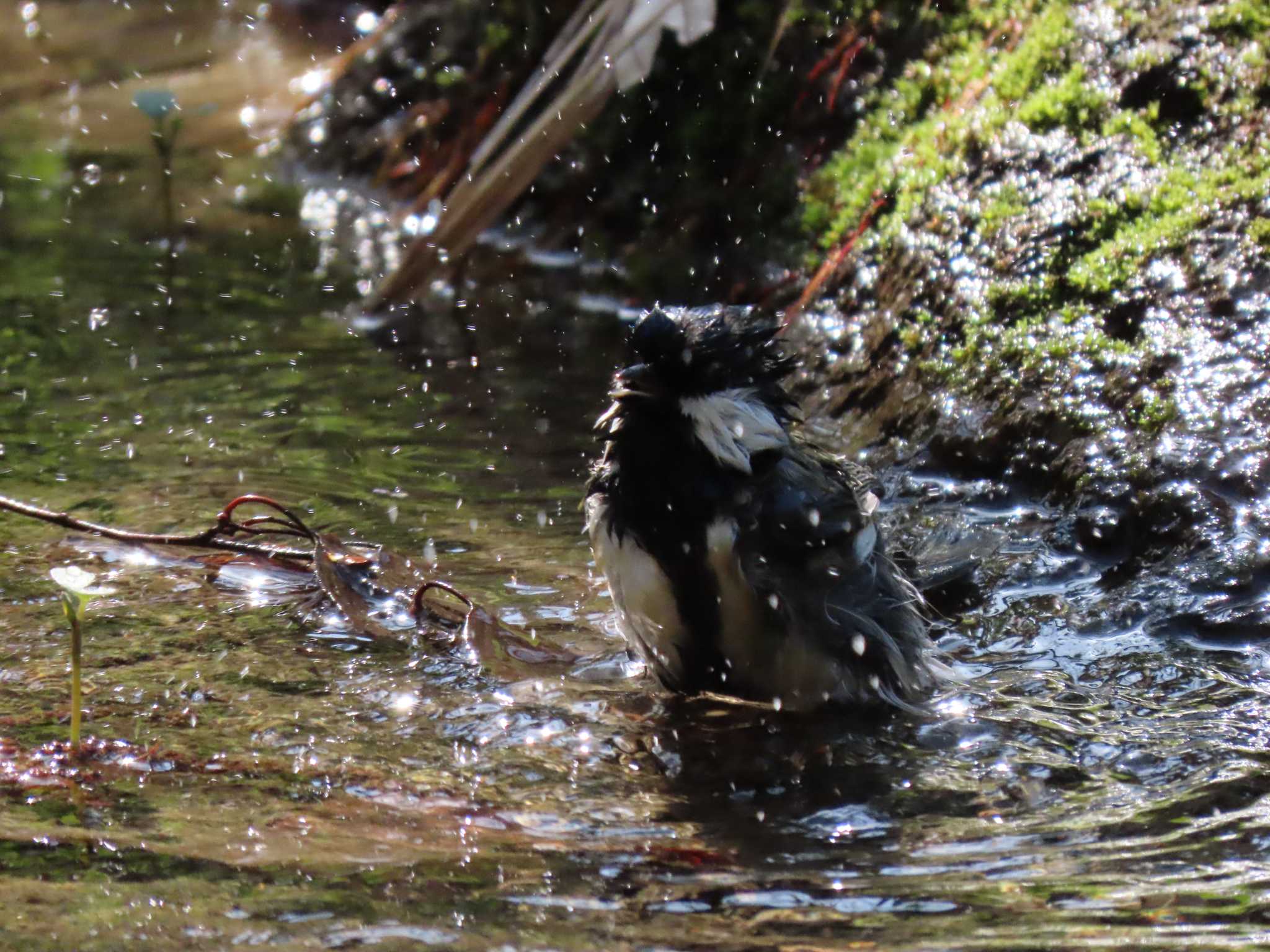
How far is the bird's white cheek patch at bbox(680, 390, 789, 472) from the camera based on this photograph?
3381 millimetres

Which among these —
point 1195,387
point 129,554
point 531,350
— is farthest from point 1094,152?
point 129,554

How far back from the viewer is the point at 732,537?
3342 mm

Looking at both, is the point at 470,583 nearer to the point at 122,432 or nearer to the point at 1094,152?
the point at 122,432

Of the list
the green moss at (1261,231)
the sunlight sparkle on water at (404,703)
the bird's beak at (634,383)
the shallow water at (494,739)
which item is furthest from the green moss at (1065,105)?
the sunlight sparkle on water at (404,703)

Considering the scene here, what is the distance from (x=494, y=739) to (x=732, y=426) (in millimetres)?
892

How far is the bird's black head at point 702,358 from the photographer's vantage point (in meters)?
3.40

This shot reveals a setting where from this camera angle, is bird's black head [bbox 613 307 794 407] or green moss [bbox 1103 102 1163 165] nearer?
bird's black head [bbox 613 307 794 407]

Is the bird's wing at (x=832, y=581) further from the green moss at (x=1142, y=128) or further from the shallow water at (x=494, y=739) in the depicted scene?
the green moss at (x=1142, y=128)

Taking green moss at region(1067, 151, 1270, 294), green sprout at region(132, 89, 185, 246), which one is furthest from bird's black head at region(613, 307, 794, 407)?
green sprout at region(132, 89, 185, 246)

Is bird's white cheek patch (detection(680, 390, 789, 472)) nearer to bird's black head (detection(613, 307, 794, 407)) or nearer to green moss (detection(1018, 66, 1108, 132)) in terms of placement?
bird's black head (detection(613, 307, 794, 407))

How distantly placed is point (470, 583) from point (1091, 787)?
78.0 inches

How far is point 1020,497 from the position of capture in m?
4.62

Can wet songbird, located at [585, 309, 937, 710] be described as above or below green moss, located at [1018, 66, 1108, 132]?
below

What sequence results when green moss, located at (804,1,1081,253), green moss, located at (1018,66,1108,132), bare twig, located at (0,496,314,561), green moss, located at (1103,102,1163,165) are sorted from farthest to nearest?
green moss, located at (804,1,1081,253) < green moss, located at (1018,66,1108,132) < green moss, located at (1103,102,1163,165) < bare twig, located at (0,496,314,561)
